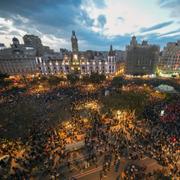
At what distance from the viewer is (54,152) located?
18328 millimetres

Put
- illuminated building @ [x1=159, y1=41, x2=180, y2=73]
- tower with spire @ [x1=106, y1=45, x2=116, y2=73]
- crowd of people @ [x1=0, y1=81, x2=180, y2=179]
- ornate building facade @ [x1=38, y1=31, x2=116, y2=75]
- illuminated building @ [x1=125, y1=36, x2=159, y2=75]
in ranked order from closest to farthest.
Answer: crowd of people @ [x1=0, y1=81, x2=180, y2=179], illuminated building @ [x1=159, y1=41, x2=180, y2=73], illuminated building @ [x1=125, y1=36, x2=159, y2=75], ornate building facade @ [x1=38, y1=31, x2=116, y2=75], tower with spire @ [x1=106, y1=45, x2=116, y2=73]

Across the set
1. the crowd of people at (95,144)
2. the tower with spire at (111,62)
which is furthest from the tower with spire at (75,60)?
the crowd of people at (95,144)

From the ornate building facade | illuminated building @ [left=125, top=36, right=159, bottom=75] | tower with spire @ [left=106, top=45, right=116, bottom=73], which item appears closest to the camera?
illuminated building @ [left=125, top=36, right=159, bottom=75]

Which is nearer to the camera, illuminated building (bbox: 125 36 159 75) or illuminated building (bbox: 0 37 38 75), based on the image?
illuminated building (bbox: 125 36 159 75)

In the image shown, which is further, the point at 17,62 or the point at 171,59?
the point at 17,62

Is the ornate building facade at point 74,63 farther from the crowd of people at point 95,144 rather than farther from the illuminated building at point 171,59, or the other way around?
the crowd of people at point 95,144

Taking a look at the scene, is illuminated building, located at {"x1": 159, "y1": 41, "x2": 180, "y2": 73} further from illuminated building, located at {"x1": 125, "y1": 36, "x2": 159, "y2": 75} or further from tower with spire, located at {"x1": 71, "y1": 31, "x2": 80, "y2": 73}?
tower with spire, located at {"x1": 71, "y1": 31, "x2": 80, "y2": 73}

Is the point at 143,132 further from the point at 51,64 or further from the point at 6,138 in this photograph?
the point at 51,64

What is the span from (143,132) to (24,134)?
21.5 m

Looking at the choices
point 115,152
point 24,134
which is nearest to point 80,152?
point 115,152

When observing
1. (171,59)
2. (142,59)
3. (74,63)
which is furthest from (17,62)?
(171,59)

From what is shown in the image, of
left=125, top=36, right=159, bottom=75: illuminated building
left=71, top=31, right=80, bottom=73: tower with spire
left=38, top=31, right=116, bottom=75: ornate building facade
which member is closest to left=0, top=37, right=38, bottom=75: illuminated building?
left=38, top=31, right=116, bottom=75: ornate building facade

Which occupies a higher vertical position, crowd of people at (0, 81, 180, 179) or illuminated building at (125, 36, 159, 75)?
illuminated building at (125, 36, 159, 75)

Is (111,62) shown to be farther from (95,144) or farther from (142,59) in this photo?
(95,144)
